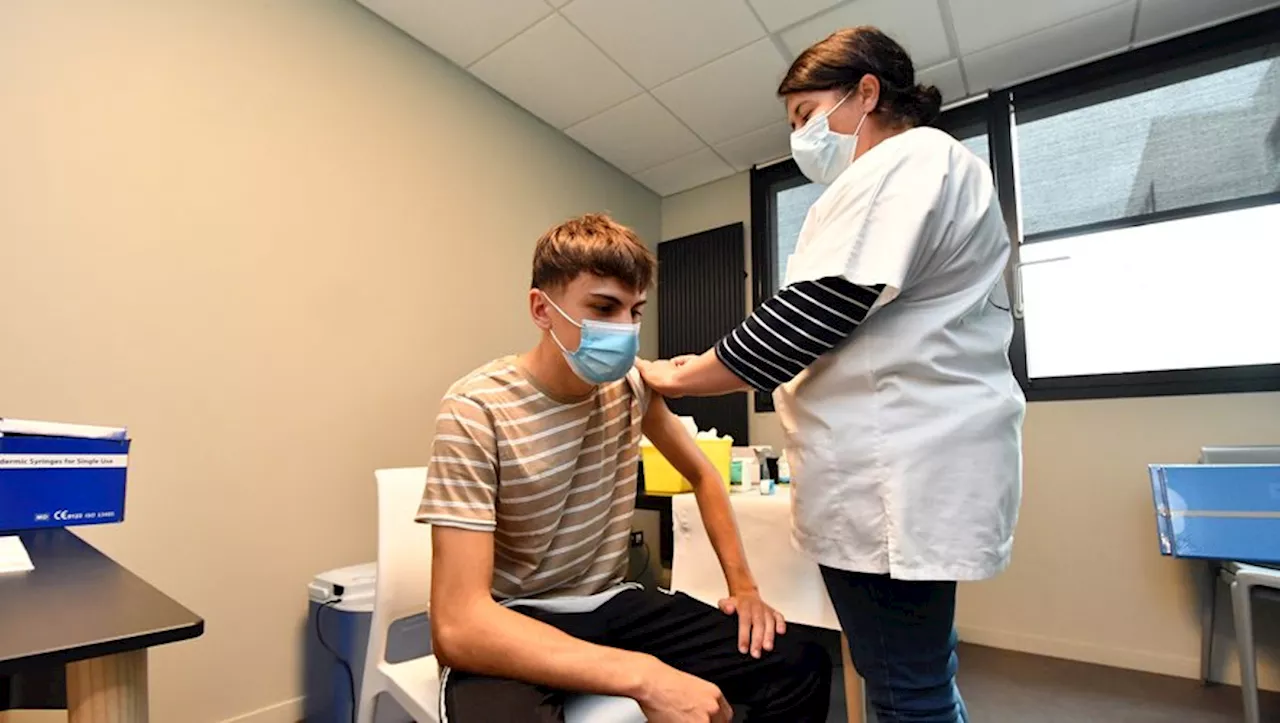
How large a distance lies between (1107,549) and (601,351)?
98.1 inches

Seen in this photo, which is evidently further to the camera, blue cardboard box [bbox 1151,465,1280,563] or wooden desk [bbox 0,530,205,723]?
blue cardboard box [bbox 1151,465,1280,563]

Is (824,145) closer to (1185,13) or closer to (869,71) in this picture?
(869,71)

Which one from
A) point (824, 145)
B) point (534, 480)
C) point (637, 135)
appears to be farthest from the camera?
point (637, 135)

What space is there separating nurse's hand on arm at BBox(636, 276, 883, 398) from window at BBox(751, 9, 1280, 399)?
2.25 m

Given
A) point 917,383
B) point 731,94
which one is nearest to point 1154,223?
point 731,94

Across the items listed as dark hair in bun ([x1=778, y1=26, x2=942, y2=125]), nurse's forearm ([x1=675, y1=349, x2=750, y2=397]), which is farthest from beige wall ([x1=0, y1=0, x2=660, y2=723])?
dark hair in bun ([x1=778, y1=26, x2=942, y2=125])

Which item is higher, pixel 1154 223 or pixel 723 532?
pixel 1154 223

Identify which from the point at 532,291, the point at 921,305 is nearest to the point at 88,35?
the point at 532,291

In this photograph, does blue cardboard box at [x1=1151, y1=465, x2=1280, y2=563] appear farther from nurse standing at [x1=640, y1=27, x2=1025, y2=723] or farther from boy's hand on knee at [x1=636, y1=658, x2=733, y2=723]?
boy's hand on knee at [x1=636, y1=658, x2=733, y2=723]

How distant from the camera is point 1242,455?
83.4 inches

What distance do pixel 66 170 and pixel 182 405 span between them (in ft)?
2.23

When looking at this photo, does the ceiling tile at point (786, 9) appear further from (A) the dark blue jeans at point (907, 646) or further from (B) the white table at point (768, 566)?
(A) the dark blue jeans at point (907, 646)

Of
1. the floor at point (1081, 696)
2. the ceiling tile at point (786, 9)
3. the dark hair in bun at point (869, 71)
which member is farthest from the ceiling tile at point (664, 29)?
the floor at point (1081, 696)

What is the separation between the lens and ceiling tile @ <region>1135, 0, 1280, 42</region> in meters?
2.31
